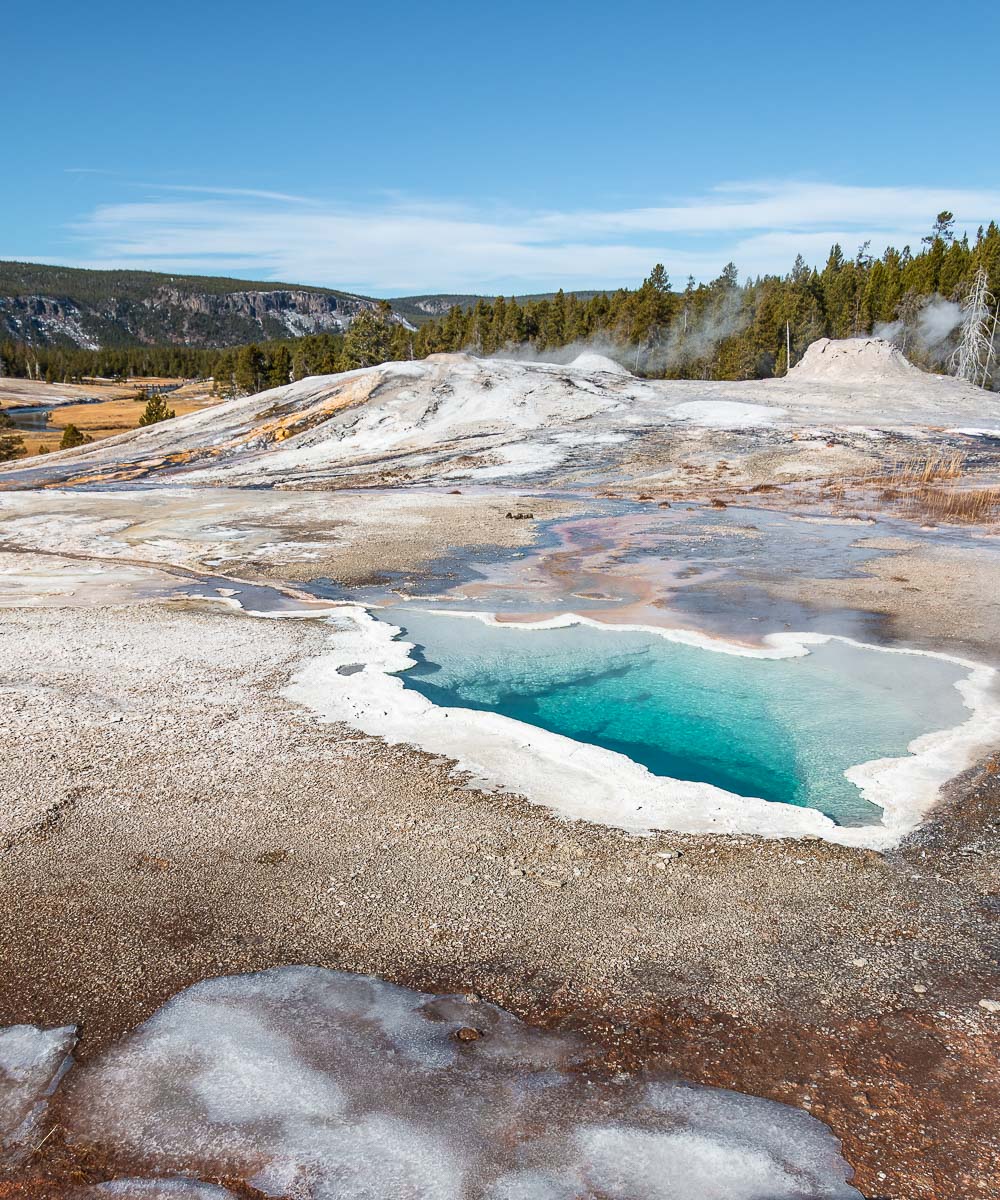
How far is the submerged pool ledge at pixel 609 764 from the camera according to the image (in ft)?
18.7

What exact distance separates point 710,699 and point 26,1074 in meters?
6.27

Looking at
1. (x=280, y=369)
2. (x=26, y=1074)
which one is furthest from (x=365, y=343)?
(x=26, y=1074)

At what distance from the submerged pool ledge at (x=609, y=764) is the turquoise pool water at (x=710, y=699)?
7.2 inches

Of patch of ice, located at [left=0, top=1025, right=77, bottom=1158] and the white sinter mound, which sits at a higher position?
the white sinter mound

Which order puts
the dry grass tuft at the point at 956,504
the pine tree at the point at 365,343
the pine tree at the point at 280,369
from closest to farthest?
1. the dry grass tuft at the point at 956,504
2. the pine tree at the point at 365,343
3. the pine tree at the point at 280,369

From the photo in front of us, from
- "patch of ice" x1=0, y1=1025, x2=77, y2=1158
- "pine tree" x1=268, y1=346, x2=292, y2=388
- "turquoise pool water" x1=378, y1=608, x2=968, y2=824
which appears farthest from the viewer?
"pine tree" x1=268, y1=346, x2=292, y2=388

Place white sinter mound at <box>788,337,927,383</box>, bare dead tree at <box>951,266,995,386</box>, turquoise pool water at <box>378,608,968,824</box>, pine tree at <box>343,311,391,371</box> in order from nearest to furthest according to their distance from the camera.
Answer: turquoise pool water at <box>378,608,968,824</box>
white sinter mound at <box>788,337,927,383</box>
bare dead tree at <box>951,266,995,386</box>
pine tree at <box>343,311,391,371</box>

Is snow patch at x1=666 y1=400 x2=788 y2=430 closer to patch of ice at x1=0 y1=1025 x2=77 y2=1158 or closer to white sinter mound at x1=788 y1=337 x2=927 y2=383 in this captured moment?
A: white sinter mound at x1=788 y1=337 x2=927 y2=383

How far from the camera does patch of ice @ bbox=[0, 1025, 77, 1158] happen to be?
134 inches

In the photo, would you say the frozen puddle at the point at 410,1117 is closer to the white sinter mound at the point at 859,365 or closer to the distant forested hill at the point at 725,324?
the white sinter mound at the point at 859,365

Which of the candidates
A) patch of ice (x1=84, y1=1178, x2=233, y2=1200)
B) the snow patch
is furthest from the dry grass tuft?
patch of ice (x1=84, y1=1178, x2=233, y2=1200)

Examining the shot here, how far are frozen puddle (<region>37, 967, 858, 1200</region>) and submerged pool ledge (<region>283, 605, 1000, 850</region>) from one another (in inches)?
83.3

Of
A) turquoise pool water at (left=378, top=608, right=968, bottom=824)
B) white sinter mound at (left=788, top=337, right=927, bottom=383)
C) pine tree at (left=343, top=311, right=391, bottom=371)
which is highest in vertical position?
pine tree at (left=343, top=311, right=391, bottom=371)

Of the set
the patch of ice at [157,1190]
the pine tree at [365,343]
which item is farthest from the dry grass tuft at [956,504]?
the pine tree at [365,343]
